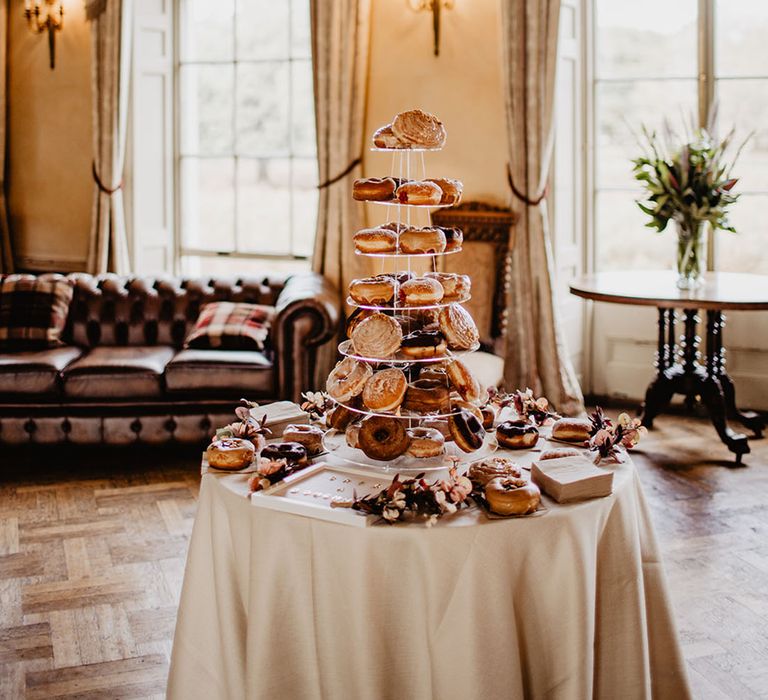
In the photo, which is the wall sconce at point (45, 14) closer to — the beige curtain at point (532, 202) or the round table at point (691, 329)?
the beige curtain at point (532, 202)

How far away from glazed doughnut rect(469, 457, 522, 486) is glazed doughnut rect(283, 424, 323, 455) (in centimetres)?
43

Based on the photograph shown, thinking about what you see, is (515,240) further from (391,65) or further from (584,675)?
(584,675)

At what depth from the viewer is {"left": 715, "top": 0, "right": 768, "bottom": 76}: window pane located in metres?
5.51

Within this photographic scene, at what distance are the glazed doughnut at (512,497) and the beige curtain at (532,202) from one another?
3.44 meters

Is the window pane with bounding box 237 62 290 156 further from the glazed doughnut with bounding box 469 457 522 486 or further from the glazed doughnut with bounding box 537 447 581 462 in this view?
the glazed doughnut with bounding box 469 457 522 486

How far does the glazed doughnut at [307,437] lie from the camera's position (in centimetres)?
253

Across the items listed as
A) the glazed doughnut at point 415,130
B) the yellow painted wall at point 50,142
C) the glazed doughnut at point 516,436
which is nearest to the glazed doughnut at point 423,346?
the glazed doughnut at point 516,436

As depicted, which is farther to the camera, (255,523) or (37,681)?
(37,681)

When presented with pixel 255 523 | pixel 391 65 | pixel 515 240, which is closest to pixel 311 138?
pixel 391 65

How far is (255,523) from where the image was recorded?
2.18 meters

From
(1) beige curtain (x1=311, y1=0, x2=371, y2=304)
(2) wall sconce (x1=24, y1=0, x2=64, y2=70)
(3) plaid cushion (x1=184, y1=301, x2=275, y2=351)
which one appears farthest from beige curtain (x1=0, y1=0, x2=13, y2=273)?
(1) beige curtain (x1=311, y1=0, x2=371, y2=304)

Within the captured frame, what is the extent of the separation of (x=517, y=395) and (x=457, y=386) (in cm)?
51

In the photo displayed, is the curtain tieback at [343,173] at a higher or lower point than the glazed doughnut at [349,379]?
higher

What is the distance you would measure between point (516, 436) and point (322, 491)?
57 centimetres
